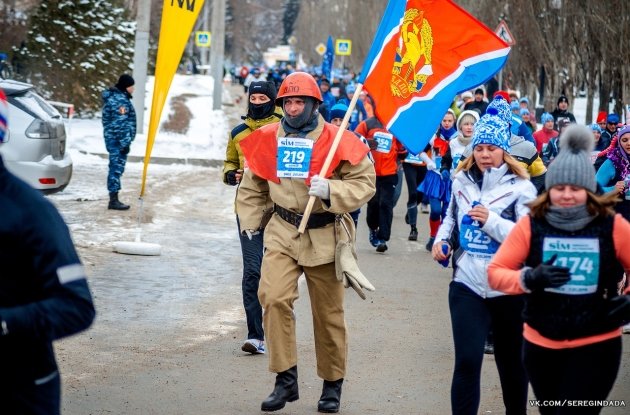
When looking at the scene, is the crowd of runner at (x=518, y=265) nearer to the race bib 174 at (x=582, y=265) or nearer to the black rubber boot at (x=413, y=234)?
the race bib 174 at (x=582, y=265)

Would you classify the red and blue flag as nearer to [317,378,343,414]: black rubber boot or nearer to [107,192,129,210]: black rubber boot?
[317,378,343,414]: black rubber boot

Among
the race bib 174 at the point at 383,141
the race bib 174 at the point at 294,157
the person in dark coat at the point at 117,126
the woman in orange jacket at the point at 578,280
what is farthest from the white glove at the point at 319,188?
the person in dark coat at the point at 117,126

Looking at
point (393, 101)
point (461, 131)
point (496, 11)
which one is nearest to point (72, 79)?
point (496, 11)

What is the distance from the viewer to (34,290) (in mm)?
3070

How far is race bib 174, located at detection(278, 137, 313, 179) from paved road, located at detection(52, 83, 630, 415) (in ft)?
4.65

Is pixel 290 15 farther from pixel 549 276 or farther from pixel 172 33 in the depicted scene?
pixel 549 276

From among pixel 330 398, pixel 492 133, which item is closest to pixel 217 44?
pixel 330 398

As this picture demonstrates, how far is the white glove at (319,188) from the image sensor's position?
18.9 feet

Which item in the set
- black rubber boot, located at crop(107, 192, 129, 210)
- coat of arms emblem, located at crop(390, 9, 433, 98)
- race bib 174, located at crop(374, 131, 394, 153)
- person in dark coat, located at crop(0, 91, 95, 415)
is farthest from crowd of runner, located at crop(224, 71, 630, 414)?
black rubber boot, located at crop(107, 192, 129, 210)

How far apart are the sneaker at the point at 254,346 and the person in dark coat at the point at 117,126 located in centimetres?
769

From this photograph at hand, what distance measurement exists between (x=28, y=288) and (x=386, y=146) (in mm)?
9675

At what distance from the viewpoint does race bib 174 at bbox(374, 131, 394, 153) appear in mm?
12484

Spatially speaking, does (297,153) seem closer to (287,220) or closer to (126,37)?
(287,220)

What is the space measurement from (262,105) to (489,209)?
2.73 meters
